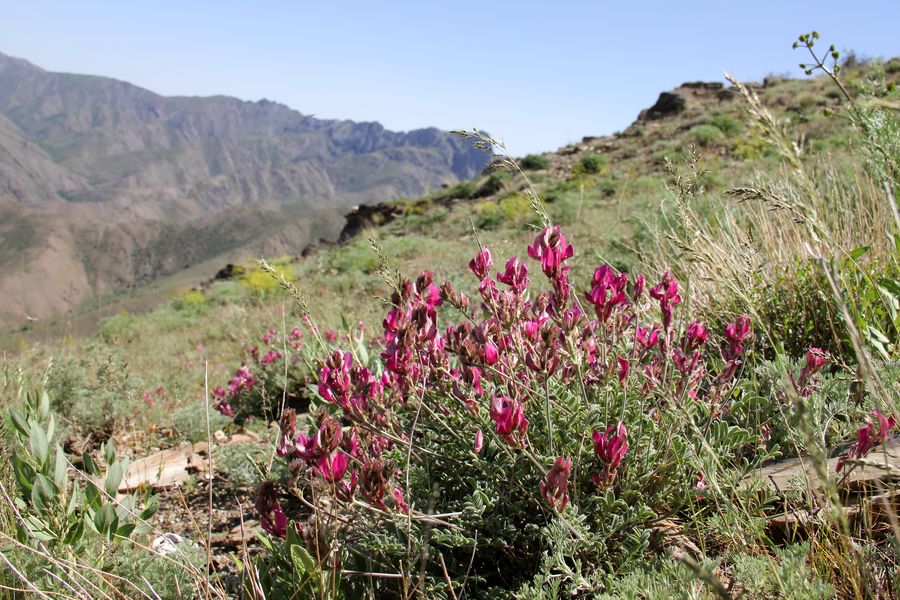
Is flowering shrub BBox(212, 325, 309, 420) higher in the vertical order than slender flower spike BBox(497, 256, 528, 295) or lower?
A: lower

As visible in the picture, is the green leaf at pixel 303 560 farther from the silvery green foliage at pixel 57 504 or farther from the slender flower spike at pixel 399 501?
the silvery green foliage at pixel 57 504

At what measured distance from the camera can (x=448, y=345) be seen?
1.69 metres

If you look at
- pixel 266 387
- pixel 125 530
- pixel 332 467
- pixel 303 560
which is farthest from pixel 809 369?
pixel 266 387

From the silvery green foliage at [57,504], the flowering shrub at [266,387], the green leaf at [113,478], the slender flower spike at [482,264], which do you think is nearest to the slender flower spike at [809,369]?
the slender flower spike at [482,264]

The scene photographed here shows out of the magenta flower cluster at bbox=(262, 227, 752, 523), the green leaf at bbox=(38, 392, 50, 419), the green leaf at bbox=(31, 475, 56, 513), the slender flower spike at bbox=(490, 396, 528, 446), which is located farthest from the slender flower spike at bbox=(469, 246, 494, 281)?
the green leaf at bbox=(38, 392, 50, 419)

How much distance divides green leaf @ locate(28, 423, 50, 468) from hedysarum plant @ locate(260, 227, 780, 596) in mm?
926

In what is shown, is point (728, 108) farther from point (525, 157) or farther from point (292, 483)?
point (292, 483)

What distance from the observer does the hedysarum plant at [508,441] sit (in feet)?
4.66

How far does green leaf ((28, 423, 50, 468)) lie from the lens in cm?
187

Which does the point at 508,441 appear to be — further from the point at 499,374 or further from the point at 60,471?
the point at 60,471

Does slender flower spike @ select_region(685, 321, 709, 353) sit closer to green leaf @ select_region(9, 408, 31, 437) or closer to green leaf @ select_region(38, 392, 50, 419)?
green leaf @ select_region(9, 408, 31, 437)

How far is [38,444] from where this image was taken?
1887 millimetres

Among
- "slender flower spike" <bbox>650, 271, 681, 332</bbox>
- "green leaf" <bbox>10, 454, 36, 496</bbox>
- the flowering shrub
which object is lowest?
the flowering shrub

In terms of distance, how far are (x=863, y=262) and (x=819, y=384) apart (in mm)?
1247
